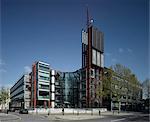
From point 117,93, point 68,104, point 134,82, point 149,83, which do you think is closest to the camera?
point 117,93

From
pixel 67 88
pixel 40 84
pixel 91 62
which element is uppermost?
pixel 91 62

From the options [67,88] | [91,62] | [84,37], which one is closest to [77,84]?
[67,88]

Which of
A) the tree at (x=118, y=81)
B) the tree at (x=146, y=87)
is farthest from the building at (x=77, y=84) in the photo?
the tree at (x=118, y=81)

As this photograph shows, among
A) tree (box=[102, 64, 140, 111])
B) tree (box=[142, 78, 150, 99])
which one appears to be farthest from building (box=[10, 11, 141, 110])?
tree (box=[102, 64, 140, 111])

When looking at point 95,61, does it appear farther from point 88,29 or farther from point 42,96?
point 42,96

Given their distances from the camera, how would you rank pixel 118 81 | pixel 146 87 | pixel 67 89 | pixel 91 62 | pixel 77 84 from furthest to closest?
pixel 67 89 < pixel 77 84 < pixel 91 62 < pixel 146 87 < pixel 118 81

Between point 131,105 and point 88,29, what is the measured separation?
36946mm

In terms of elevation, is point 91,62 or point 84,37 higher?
point 84,37

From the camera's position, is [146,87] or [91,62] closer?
[146,87]

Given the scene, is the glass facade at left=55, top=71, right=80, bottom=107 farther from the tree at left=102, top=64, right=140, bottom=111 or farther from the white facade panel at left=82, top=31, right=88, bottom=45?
the tree at left=102, top=64, right=140, bottom=111

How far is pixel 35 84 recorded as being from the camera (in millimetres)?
118625

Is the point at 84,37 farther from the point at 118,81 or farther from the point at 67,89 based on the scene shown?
the point at 118,81

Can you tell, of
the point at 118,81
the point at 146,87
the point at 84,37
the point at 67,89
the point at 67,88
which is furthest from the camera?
A: the point at 67,88

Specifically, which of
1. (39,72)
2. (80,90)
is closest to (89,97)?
(80,90)
